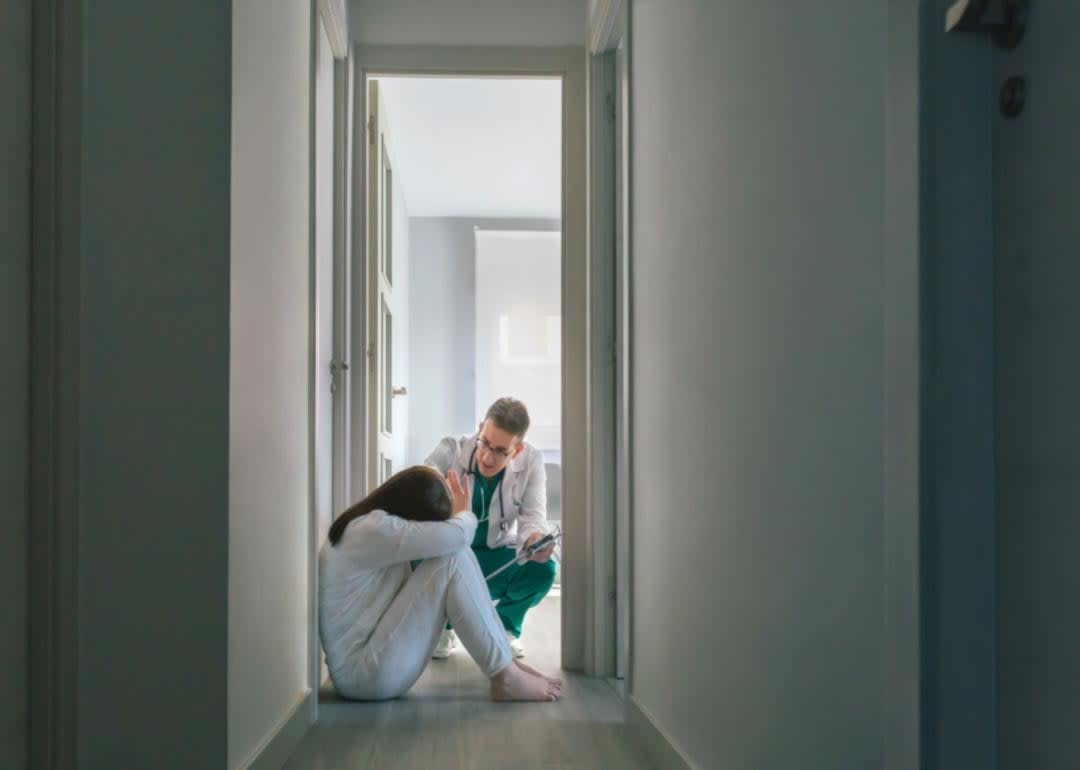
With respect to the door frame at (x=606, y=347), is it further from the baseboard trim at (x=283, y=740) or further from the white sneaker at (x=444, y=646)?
the baseboard trim at (x=283, y=740)

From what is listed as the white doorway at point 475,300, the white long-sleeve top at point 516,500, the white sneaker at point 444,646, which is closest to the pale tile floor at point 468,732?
the white sneaker at point 444,646

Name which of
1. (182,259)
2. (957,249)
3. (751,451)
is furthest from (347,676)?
(957,249)

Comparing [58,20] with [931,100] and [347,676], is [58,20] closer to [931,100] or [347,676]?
[931,100]

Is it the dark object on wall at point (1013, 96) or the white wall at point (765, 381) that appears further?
the white wall at point (765, 381)

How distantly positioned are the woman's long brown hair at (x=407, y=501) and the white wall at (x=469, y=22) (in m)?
1.51

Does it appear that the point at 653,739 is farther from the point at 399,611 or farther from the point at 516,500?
the point at 516,500

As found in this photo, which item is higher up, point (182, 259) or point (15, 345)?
point (182, 259)

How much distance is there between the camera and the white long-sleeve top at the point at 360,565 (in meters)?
3.37

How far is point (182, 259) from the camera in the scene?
6.74 feet

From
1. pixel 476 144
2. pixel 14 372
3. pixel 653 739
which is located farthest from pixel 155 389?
pixel 476 144

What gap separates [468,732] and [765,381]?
1657 millimetres

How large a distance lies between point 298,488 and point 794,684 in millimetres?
1682

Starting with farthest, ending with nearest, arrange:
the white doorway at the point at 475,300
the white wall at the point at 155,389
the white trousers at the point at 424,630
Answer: the white doorway at the point at 475,300, the white trousers at the point at 424,630, the white wall at the point at 155,389

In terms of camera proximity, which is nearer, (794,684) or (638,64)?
(794,684)
